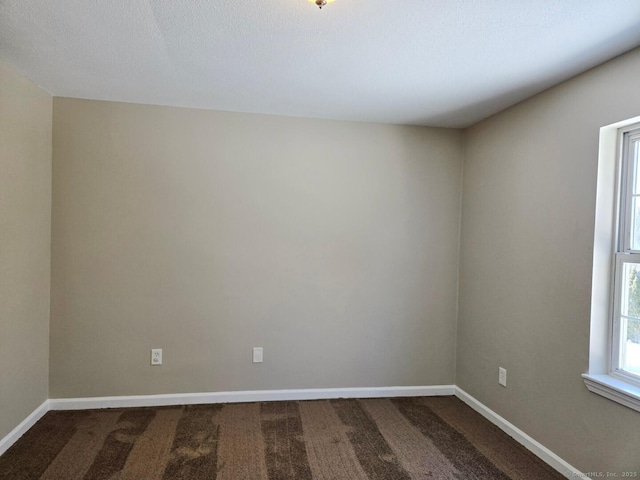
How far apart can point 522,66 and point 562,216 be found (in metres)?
0.89

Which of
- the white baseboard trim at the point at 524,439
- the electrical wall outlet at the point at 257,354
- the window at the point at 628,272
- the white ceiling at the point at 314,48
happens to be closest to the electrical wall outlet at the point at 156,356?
the electrical wall outlet at the point at 257,354

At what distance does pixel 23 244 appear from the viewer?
254 cm

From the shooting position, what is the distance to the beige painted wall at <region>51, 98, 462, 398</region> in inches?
116

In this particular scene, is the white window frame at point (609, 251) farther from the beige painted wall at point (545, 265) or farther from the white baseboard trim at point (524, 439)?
the white baseboard trim at point (524, 439)

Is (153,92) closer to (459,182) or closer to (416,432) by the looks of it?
(459,182)

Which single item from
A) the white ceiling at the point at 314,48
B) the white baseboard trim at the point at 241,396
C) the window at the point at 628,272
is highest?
the white ceiling at the point at 314,48

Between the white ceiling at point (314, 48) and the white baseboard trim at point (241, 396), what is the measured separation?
2228 millimetres

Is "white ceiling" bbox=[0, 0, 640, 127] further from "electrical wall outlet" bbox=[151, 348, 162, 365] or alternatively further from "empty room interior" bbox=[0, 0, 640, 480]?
"electrical wall outlet" bbox=[151, 348, 162, 365]

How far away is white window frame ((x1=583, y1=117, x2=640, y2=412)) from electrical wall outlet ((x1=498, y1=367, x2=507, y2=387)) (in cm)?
71

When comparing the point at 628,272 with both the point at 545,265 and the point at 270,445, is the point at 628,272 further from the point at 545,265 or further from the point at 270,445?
the point at 270,445

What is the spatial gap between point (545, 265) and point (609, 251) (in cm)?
38

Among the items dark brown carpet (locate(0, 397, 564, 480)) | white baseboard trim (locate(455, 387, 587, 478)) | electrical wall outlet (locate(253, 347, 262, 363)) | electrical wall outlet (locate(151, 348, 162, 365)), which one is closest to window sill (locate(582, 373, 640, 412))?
white baseboard trim (locate(455, 387, 587, 478))

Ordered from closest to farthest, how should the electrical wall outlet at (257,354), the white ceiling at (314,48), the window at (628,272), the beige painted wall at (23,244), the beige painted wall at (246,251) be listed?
the white ceiling at (314,48), the window at (628,272), the beige painted wall at (23,244), the beige painted wall at (246,251), the electrical wall outlet at (257,354)

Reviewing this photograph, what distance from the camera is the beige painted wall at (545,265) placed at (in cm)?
208
